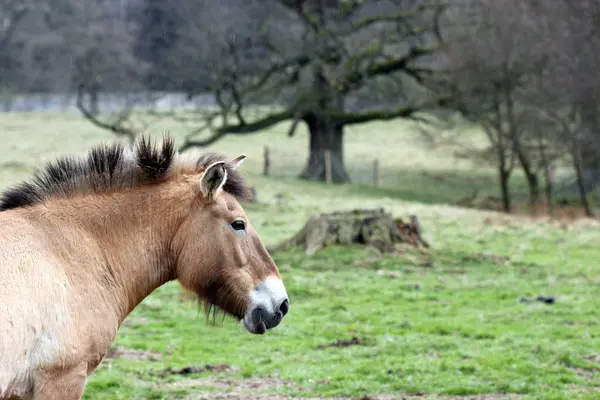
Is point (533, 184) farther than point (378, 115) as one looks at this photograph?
No

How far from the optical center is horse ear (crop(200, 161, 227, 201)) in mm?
5773

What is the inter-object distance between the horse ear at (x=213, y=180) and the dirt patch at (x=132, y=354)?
5.64 meters

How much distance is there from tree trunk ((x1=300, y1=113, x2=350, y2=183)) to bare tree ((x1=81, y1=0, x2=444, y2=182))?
2.40 ft

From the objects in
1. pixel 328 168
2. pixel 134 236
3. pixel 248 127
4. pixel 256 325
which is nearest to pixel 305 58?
pixel 248 127

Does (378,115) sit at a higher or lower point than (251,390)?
higher

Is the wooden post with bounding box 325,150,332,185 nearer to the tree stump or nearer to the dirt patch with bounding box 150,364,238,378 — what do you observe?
the tree stump

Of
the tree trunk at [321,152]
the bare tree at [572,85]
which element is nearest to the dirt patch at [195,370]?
the bare tree at [572,85]

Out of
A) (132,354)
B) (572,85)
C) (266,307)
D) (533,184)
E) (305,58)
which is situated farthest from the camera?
(305,58)

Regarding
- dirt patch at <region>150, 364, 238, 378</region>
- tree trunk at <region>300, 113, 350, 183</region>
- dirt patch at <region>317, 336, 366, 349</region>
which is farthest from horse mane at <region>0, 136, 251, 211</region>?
tree trunk at <region>300, 113, 350, 183</region>

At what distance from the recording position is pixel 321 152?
4638cm

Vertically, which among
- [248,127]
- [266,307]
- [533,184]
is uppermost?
[248,127]

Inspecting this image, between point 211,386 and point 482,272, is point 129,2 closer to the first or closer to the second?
point 482,272

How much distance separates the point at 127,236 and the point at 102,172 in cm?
49

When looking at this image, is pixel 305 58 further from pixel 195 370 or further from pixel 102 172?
pixel 102 172
